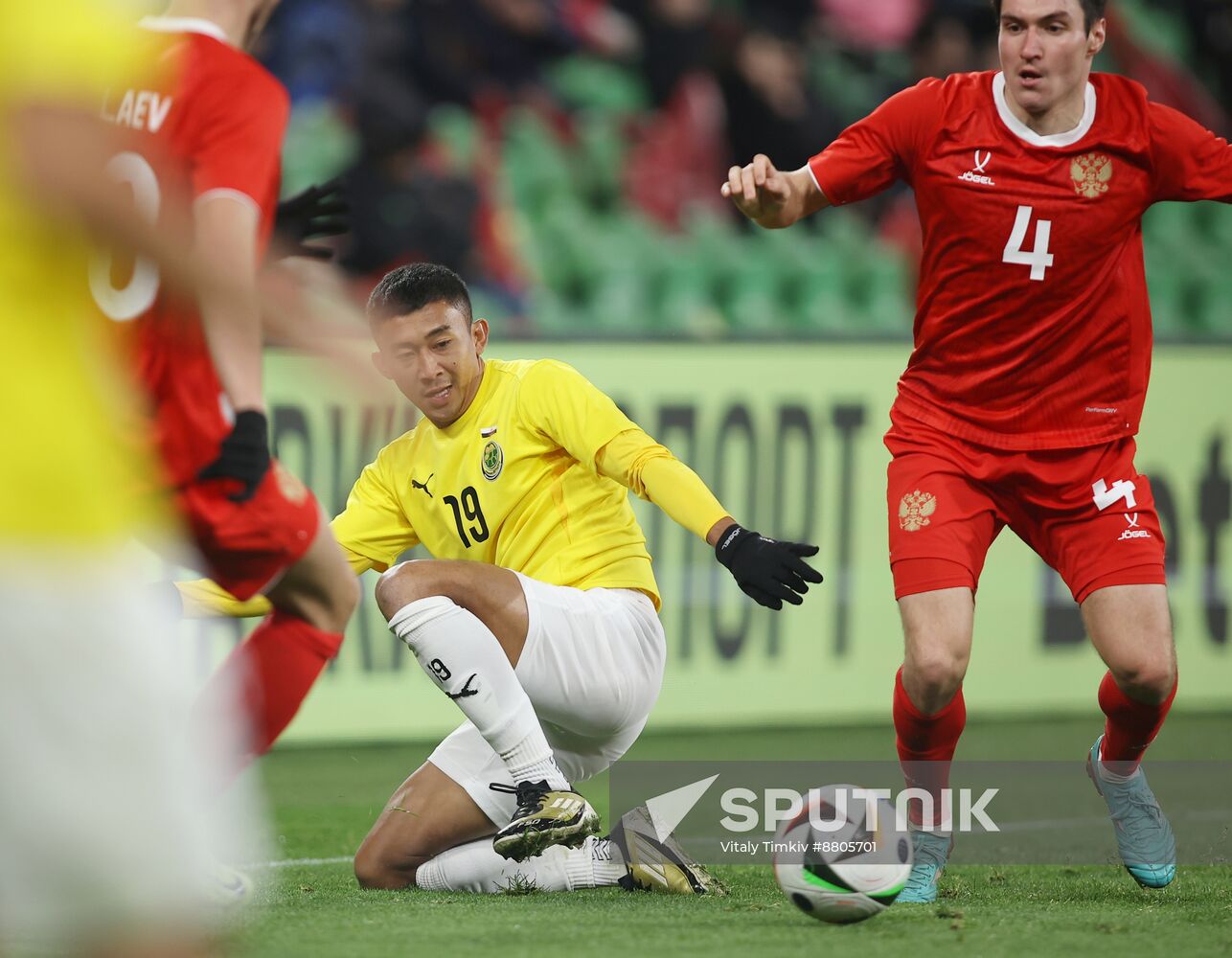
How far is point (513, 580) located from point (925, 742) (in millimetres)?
1133

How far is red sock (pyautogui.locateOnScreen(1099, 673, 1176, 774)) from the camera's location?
4414 millimetres

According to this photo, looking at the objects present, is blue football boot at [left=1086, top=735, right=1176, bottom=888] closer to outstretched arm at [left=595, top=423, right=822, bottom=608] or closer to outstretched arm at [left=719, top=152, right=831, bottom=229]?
outstretched arm at [left=595, top=423, right=822, bottom=608]

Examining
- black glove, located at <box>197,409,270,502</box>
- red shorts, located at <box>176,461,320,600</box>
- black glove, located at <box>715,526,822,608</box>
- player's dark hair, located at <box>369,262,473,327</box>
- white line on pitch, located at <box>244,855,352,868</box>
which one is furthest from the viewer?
white line on pitch, located at <box>244,855,352,868</box>

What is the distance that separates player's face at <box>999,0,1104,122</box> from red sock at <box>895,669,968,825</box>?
151 cm

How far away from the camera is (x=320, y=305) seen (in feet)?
9.55

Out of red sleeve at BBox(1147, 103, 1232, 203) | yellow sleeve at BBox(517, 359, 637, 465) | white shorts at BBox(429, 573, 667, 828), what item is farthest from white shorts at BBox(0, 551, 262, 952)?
red sleeve at BBox(1147, 103, 1232, 203)

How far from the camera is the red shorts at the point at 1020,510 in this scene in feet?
14.3

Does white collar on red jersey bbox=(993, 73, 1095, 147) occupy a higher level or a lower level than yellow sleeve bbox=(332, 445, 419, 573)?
higher

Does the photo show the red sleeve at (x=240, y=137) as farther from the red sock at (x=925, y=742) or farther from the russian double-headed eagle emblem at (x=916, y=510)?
the red sock at (x=925, y=742)

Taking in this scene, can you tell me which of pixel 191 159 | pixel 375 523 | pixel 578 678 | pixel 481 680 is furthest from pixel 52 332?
pixel 375 523

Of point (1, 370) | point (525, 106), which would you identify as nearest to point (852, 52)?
point (525, 106)

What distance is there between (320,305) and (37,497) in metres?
0.99

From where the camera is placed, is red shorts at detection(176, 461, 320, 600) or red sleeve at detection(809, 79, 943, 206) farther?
red sleeve at detection(809, 79, 943, 206)

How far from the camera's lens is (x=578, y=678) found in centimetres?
438
